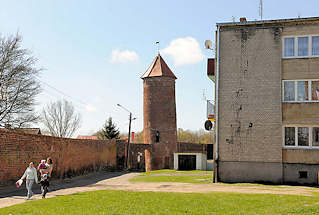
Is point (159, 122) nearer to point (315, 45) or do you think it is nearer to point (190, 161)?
point (190, 161)

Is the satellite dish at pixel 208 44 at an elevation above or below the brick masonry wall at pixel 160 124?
above

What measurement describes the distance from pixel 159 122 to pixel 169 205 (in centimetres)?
3435

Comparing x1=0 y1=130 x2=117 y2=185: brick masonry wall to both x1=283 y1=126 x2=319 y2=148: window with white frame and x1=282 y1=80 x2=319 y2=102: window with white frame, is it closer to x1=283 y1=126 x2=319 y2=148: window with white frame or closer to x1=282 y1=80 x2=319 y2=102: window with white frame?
x1=283 y1=126 x2=319 y2=148: window with white frame

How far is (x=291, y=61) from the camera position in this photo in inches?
837

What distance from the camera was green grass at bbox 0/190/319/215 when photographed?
36.7 feet

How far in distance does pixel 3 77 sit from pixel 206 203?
22349 millimetres

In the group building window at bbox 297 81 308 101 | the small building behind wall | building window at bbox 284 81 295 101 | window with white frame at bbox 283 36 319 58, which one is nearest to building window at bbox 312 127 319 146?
building window at bbox 297 81 308 101

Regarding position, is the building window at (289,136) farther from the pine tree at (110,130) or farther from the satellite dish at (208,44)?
the pine tree at (110,130)

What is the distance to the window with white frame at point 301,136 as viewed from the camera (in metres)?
20.6

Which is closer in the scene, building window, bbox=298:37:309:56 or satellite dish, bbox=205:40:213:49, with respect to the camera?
building window, bbox=298:37:309:56

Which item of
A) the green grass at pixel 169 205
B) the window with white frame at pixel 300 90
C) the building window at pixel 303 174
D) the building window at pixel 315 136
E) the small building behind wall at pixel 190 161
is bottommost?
the small building behind wall at pixel 190 161

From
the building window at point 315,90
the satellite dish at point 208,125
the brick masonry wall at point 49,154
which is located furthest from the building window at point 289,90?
the brick masonry wall at point 49,154

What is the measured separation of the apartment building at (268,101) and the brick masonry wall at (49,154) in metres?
9.37

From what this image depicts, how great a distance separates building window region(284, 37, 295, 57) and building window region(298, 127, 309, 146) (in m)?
4.10
